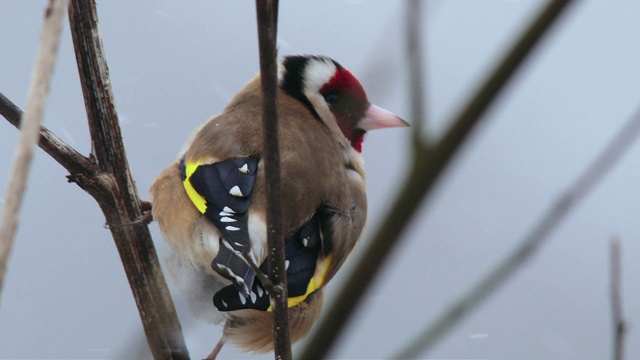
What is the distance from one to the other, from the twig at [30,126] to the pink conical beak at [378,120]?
2.53 meters

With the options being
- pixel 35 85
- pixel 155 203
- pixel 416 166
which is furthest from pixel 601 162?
Answer: pixel 155 203

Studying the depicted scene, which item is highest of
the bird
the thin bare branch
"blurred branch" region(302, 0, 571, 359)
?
"blurred branch" region(302, 0, 571, 359)

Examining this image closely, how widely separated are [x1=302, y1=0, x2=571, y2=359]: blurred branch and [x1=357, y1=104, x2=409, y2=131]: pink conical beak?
2.50 m

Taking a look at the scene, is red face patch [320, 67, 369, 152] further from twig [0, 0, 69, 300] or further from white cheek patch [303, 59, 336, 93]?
twig [0, 0, 69, 300]

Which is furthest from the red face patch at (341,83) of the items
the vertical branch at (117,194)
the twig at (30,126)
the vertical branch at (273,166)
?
the twig at (30,126)

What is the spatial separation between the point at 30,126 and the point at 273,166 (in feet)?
2.06

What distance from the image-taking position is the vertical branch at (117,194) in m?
2.59

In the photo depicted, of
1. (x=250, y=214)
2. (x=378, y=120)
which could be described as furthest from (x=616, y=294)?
(x=378, y=120)

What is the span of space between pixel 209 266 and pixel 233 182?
278 millimetres

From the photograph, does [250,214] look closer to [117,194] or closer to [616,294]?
[117,194]

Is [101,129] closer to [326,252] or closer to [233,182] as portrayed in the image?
[233,182]

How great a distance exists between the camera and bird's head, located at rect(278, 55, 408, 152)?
3607 millimetres

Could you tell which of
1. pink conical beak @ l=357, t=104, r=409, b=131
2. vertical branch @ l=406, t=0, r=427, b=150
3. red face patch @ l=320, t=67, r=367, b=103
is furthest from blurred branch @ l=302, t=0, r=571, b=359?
red face patch @ l=320, t=67, r=367, b=103

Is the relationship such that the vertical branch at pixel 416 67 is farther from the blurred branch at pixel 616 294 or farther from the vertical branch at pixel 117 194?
the vertical branch at pixel 117 194
